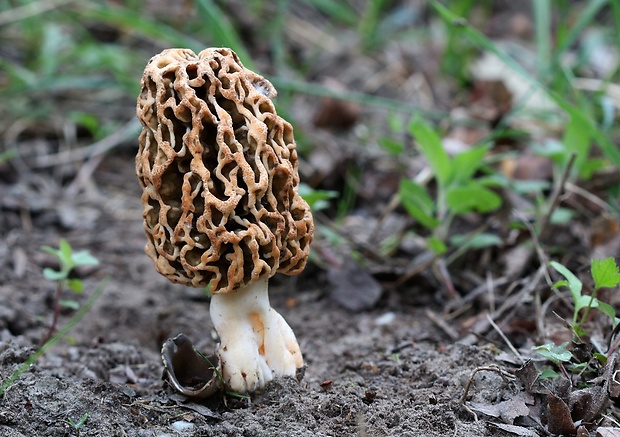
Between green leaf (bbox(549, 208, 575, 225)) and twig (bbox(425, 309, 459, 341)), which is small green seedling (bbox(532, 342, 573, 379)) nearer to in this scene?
twig (bbox(425, 309, 459, 341))

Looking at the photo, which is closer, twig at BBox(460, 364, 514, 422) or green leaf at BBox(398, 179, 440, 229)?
twig at BBox(460, 364, 514, 422)

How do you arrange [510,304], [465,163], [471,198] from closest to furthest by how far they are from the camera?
1. [510,304]
2. [471,198]
3. [465,163]

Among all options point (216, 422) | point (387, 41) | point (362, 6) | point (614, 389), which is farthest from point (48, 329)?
point (362, 6)

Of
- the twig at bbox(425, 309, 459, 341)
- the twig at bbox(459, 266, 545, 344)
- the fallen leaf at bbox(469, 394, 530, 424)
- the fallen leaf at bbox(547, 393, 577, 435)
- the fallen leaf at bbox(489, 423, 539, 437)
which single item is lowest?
the twig at bbox(425, 309, 459, 341)

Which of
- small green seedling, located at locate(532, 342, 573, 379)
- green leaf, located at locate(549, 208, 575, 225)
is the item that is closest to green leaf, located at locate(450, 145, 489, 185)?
green leaf, located at locate(549, 208, 575, 225)

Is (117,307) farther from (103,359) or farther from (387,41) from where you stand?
(387,41)

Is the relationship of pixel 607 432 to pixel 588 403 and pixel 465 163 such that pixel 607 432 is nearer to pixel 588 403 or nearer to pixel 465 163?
pixel 588 403

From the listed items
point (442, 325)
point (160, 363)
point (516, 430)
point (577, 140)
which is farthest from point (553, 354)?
point (577, 140)
